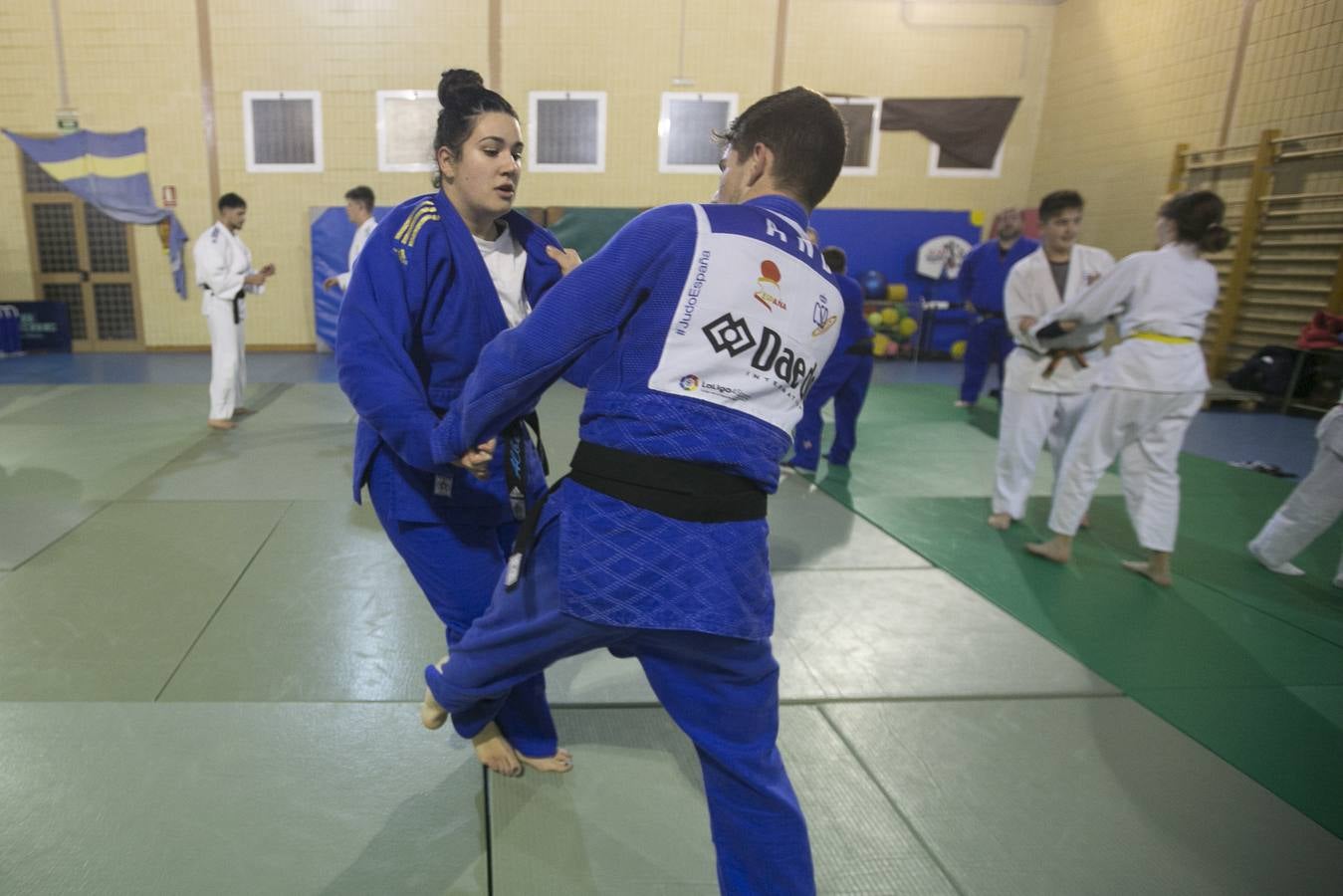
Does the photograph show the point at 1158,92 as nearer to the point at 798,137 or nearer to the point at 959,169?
the point at 959,169

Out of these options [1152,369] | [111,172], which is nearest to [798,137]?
[1152,369]

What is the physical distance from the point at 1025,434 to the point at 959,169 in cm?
872

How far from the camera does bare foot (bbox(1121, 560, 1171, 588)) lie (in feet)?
12.4

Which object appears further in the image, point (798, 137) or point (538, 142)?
point (538, 142)

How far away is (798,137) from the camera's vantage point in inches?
54.7

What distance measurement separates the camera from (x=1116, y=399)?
3.73 metres

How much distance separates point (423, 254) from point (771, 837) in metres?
1.39

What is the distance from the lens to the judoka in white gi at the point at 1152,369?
3.54 meters

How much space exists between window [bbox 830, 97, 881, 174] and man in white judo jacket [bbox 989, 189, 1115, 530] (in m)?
7.31

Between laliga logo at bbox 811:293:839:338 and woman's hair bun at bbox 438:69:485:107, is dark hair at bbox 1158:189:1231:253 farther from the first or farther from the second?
woman's hair bun at bbox 438:69:485:107

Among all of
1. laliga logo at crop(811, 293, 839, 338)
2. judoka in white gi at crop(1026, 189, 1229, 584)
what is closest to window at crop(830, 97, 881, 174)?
judoka in white gi at crop(1026, 189, 1229, 584)

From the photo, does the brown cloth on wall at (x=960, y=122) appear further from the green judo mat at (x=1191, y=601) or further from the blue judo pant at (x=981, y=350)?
the green judo mat at (x=1191, y=601)

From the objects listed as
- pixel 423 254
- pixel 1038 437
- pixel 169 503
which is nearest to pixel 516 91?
pixel 169 503

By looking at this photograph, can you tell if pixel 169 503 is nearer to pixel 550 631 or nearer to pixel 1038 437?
pixel 550 631
